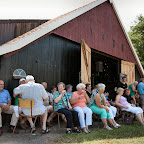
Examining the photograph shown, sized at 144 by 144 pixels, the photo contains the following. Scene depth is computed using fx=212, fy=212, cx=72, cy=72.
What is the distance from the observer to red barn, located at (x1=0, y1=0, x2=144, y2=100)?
5562mm

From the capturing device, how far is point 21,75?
5.70 m

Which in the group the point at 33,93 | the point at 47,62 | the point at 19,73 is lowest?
the point at 33,93

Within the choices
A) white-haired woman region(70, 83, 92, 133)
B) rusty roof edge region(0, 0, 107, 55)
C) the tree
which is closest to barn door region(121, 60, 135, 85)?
rusty roof edge region(0, 0, 107, 55)

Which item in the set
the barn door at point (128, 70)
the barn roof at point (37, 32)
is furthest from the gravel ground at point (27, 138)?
the barn door at point (128, 70)

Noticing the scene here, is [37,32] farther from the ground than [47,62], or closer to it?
farther from the ground

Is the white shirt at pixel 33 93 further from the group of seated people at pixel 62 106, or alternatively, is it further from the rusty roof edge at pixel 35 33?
the rusty roof edge at pixel 35 33

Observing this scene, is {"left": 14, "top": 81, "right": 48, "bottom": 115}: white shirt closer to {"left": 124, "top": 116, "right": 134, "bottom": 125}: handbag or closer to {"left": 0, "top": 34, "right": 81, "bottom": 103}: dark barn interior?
{"left": 0, "top": 34, "right": 81, "bottom": 103}: dark barn interior

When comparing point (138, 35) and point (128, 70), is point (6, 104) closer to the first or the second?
point (128, 70)

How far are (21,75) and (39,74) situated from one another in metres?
0.70

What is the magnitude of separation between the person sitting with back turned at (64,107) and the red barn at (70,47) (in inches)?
53.4

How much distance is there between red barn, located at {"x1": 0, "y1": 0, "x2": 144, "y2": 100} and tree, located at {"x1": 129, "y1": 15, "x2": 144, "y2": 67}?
34.8ft

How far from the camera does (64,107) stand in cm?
507

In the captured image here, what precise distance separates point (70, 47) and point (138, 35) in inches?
609

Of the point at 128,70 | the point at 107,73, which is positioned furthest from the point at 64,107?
the point at 107,73
